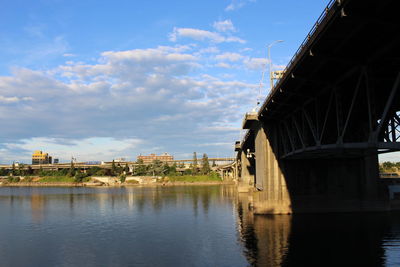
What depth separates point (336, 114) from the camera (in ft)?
127

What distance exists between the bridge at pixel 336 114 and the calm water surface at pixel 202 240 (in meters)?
4.01

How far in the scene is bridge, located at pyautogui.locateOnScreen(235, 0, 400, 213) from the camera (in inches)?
814

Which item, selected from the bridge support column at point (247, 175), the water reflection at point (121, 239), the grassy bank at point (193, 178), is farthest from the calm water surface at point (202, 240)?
the grassy bank at point (193, 178)

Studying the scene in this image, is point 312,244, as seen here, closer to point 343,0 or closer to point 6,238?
point 343,0

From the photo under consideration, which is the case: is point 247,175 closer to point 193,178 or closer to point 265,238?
point 265,238

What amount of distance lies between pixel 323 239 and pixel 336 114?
44.6ft

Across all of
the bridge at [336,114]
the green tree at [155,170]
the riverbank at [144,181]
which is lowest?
the riverbank at [144,181]

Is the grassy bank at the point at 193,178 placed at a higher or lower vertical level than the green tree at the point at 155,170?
lower

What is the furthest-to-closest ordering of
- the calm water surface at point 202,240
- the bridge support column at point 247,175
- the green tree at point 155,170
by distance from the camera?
1. the green tree at point 155,170
2. the bridge support column at point 247,175
3. the calm water surface at point 202,240

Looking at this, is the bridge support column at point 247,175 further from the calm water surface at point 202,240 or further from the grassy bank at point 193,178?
the grassy bank at point 193,178

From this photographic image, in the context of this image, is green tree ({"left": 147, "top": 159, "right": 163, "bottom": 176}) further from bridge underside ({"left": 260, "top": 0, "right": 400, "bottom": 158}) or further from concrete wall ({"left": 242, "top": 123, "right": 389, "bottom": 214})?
bridge underside ({"left": 260, "top": 0, "right": 400, "bottom": 158})

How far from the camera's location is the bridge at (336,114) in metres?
20.7

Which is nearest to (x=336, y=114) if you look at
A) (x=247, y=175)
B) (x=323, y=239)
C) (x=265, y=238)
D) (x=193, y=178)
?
(x=323, y=239)

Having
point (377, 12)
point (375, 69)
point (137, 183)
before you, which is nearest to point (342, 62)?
point (375, 69)
